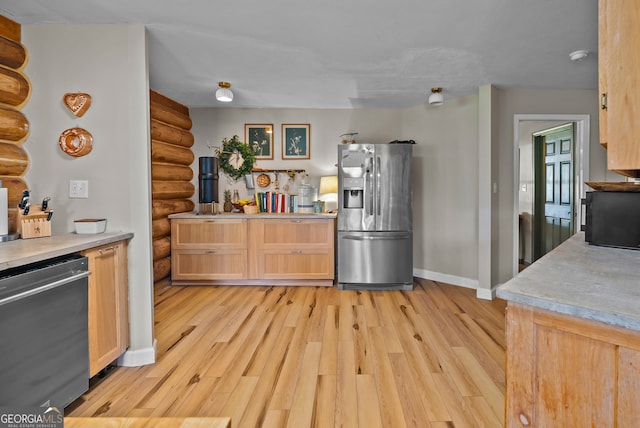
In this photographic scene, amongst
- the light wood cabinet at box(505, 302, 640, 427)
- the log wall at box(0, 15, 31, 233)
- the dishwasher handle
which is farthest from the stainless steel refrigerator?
the light wood cabinet at box(505, 302, 640, 427)

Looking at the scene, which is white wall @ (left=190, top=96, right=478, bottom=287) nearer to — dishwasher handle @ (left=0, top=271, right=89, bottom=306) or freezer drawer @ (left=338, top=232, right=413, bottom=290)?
freezer drawer @ (left=338, top=232, right=413, bottom=290)

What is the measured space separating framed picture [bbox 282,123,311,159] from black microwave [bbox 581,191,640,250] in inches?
134

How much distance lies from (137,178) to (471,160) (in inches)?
141

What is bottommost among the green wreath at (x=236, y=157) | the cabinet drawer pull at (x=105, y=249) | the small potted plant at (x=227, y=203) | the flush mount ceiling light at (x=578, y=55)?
the cabinet drawer pull at (x=105, y=249)

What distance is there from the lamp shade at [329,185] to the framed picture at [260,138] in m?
0.86

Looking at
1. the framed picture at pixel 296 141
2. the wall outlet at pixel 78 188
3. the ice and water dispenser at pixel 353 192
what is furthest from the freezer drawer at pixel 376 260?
the wall outlet at pixel 78 188

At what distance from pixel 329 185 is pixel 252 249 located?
4.35 feet

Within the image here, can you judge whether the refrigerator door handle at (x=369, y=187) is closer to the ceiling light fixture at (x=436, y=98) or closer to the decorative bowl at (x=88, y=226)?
the ceiling light fixture at (x=436, y=98)

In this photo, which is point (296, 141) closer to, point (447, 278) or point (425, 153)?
point (425, 153)

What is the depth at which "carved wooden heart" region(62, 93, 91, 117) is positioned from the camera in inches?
85.3

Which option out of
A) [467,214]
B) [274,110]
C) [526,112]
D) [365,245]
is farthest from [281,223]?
[526,112]

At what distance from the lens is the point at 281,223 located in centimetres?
402

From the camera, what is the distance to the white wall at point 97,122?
2.18 m

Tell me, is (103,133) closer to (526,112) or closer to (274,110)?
(274,110)
